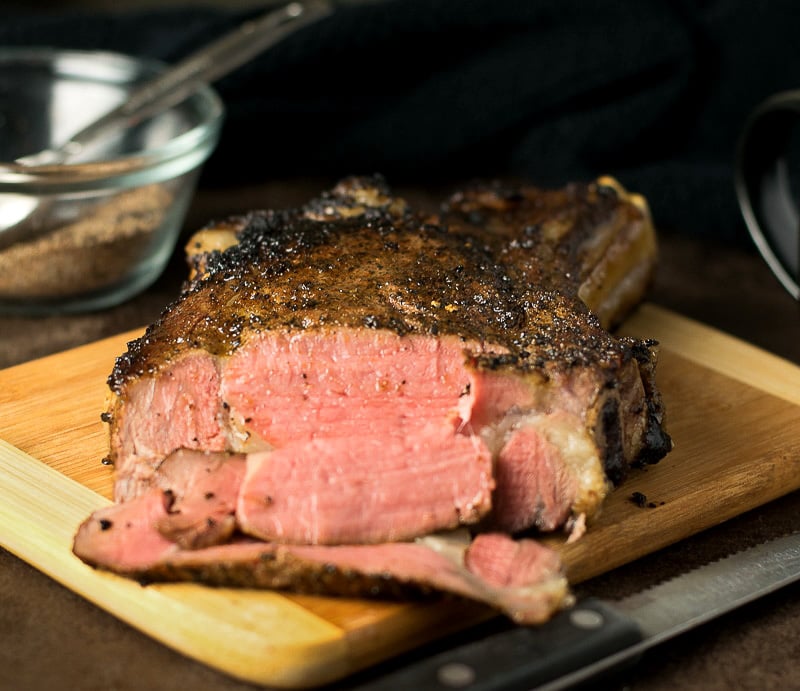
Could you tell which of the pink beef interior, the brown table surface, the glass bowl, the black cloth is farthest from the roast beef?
the black cloth

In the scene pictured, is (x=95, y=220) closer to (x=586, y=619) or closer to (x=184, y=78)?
(x=184, y=78)

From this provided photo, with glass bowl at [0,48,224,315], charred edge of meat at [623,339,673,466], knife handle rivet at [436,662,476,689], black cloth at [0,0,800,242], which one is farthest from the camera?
black cloth at [0,0,800,242]

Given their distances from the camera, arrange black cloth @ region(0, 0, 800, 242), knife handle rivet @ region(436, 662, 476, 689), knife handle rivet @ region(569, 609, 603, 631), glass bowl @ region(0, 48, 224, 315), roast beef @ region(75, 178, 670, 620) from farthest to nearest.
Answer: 1. black cloth @ region(0, 0, 800, 242)
2. glass bowl @ region(0, 48, 224, 315)
3. roast beef @ region(75, 178, 670, 620)
4. knife handle rivet @ region(569, 609, 603, 631)
5. knife handle rivet @ region(436, 662, 476, 689)

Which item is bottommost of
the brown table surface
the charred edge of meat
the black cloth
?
the black cloth

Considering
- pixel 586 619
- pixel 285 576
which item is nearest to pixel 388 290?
pixel 285 576

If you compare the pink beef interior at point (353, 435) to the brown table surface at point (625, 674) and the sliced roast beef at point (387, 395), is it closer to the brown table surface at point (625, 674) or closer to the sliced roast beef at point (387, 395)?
the sliced roast beef at point (387, 395)

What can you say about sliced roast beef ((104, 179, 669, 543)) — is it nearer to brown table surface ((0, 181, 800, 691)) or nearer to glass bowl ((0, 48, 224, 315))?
brown table surface ((0, 181, 800, 691))

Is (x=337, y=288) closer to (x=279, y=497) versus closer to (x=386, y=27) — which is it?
(x=279, y=497)
